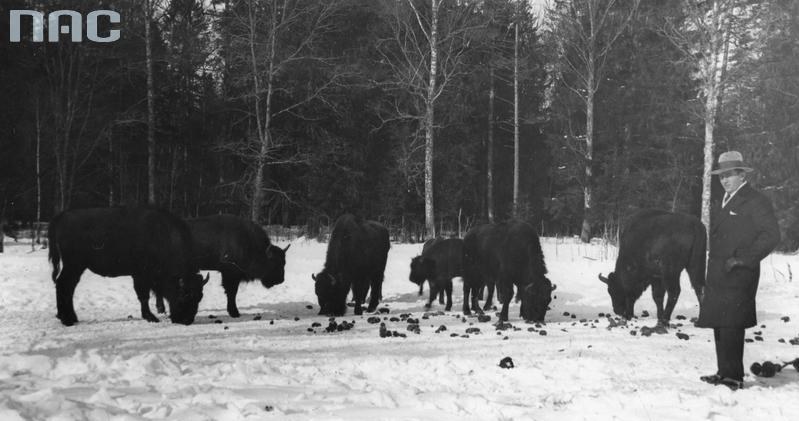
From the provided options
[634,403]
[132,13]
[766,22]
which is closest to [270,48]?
[132,13]

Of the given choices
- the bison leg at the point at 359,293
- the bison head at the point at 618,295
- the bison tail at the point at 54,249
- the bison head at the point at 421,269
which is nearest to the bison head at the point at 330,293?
the bison leg at the point at 359,293

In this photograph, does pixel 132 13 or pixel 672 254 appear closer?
pixel 672 254

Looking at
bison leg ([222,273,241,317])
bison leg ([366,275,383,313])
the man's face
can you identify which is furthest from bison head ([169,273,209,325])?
the man's face

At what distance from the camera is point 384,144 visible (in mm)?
27656

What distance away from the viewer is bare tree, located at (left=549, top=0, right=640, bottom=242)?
25328 mm

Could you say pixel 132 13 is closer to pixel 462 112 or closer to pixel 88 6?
pixel 88 6

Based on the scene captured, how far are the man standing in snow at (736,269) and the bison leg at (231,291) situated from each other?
301 inches

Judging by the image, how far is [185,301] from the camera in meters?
9.88

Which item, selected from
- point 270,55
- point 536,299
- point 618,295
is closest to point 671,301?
point 618,295

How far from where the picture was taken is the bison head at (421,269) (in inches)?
537

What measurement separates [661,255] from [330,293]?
566cm

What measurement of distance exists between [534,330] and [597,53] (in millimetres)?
20042

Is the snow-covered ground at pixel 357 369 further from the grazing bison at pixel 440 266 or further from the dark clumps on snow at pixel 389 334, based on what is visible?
the grazing bison at pixel 440 266

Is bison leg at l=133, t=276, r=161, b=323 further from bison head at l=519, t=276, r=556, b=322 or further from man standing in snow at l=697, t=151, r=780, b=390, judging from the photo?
man standing in snow at l=697, t=151, r=780, b=390
